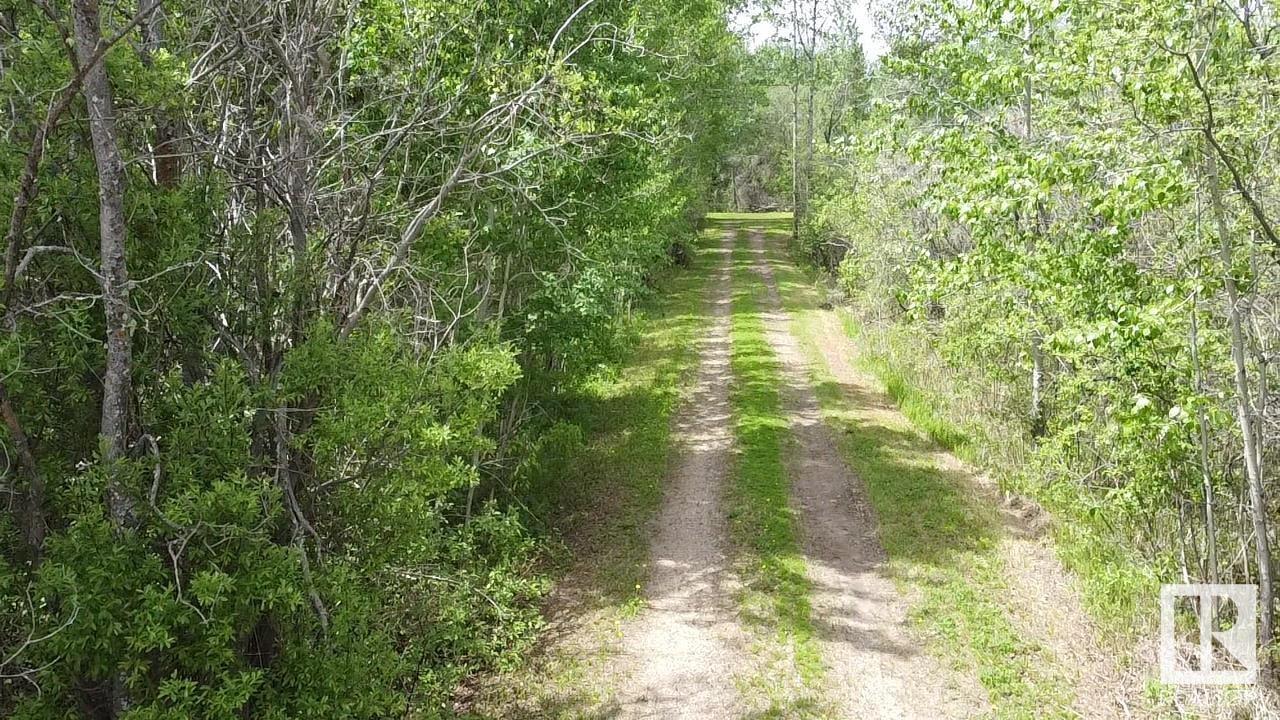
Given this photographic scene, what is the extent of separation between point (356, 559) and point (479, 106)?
5.05m

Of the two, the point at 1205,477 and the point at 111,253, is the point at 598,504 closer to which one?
the point at 1205,477

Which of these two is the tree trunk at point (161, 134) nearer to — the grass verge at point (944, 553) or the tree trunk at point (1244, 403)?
the tree trunk at point (1244, 403)

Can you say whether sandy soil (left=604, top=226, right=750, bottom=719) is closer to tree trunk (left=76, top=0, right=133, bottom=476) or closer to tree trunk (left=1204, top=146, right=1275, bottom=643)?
tree trunk (left=1204, top=146, right=1275, bottom=643)

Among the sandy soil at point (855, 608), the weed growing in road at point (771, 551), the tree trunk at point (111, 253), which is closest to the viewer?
the tree trunk at point (111, 253)

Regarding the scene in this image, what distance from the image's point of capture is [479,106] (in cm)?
900

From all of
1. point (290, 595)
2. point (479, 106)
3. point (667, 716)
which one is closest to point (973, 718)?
point (667, 716)

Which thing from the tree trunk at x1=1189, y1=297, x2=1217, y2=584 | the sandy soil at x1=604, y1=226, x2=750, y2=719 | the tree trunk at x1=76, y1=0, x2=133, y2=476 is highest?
the tree trunk at x1=76, y1=0, x2=133, y2=476

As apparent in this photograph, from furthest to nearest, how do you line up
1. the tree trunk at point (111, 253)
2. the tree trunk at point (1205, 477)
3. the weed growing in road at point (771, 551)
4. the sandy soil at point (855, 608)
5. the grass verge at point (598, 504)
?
the grass verge at point (598, 504), the weed growing in road at point (771, 551), the sandy soil at point (855, 608), the tree trunk at point (1205, 477), the tree trunk at point (111, 253)

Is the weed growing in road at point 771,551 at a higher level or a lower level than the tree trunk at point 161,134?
lower

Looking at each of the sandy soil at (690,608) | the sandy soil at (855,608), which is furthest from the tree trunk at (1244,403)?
the sandy soil at (690,608)

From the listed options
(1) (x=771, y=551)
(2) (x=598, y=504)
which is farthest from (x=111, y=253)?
(2) (x=598, y=504)

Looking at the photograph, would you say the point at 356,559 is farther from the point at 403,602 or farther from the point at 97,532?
the point at 97,532

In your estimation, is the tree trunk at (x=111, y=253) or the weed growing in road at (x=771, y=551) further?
the weed growing in road at (x=771, y=551)

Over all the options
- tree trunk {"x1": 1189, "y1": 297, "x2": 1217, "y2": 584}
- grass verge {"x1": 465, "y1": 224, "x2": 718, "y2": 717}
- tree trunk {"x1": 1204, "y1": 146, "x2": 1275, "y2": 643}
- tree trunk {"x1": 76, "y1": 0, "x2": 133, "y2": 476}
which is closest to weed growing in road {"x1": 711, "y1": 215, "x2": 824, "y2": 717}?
grass verge {"x1": 465, "y1": 224, "x2": 718, "y2": 717}
